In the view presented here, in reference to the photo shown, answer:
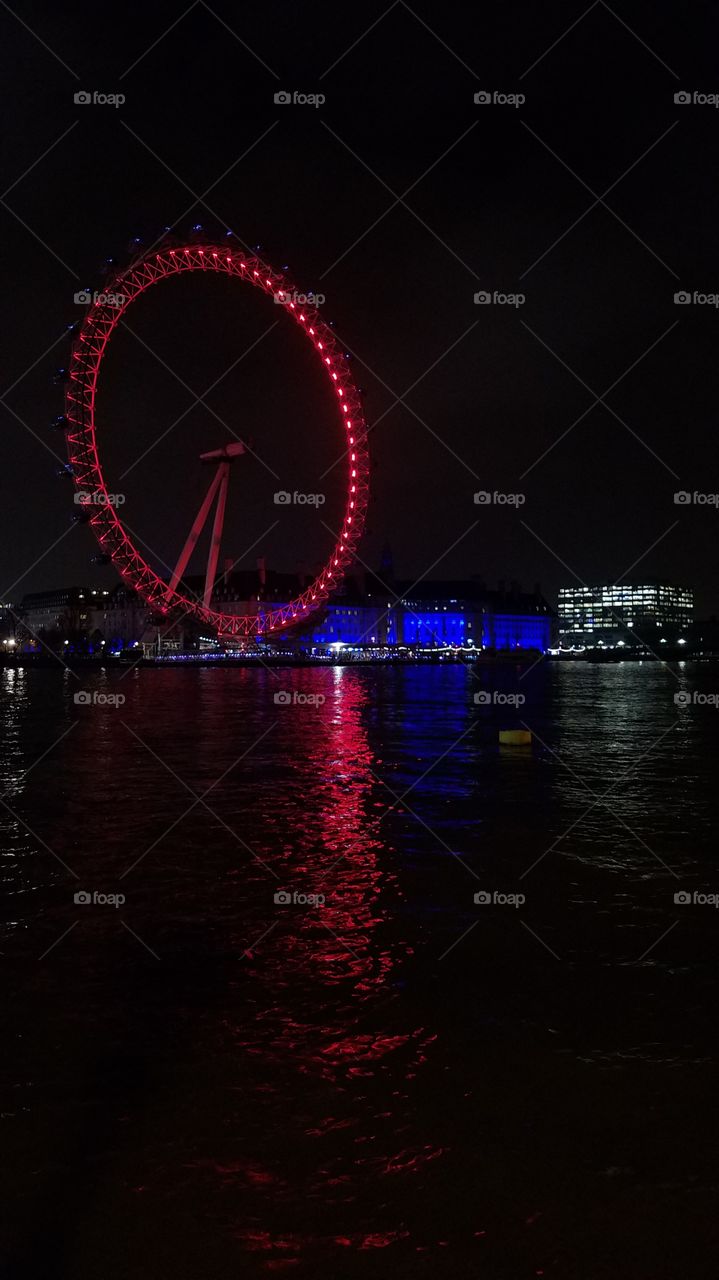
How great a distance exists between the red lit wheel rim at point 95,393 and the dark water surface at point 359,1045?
40.2 metres

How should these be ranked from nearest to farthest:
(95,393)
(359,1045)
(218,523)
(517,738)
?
(359,1045) → (517,738) → (95,393) → (218,523)

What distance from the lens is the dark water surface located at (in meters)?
4.76

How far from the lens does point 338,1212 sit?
16.0ft

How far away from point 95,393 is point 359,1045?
52.7 metres

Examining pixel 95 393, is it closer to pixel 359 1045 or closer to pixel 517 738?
pixel 517 738

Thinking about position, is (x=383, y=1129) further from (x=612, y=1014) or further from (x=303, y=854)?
(x=303, y=854)

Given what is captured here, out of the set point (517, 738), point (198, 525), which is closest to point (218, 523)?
point (198, 525)

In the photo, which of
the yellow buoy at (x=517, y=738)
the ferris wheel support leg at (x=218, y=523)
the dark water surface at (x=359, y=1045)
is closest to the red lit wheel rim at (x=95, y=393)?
the ferris wheel support leg at (x=218, y=523)

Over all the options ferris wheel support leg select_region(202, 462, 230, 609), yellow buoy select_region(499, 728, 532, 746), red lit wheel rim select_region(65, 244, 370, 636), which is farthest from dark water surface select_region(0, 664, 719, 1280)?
ferris wheel support leg select_region(202, 462, 230, 609)

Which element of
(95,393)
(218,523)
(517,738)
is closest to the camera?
(517,738)

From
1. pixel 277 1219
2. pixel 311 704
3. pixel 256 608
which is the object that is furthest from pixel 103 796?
pixel 256 608

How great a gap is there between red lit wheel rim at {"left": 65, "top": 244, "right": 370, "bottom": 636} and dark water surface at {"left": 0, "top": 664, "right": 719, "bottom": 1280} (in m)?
40.2

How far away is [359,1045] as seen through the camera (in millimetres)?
6727

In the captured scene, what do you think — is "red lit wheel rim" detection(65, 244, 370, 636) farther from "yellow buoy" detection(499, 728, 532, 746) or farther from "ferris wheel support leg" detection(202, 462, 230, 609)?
"yellow buoy" detection(499, 728, 532, 746)
